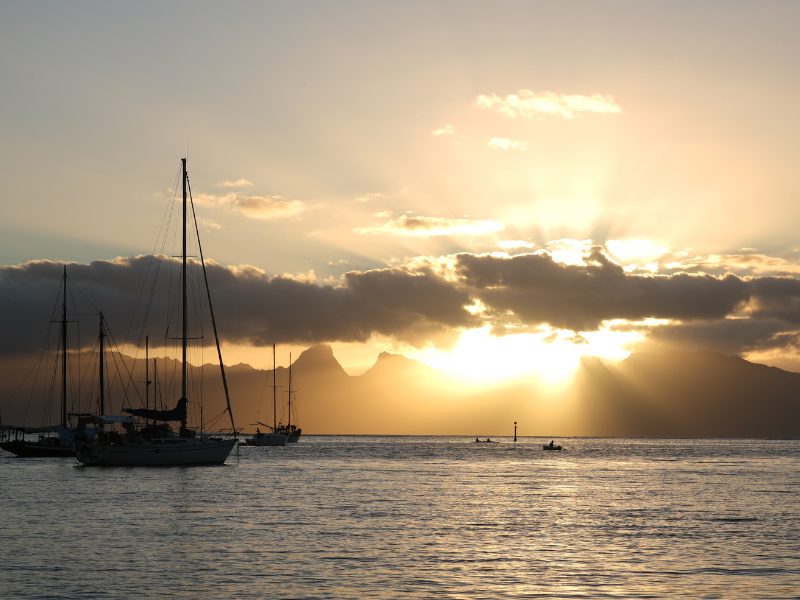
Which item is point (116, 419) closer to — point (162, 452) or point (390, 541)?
point (162, 452)

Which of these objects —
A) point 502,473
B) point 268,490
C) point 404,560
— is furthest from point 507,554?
point 502,473

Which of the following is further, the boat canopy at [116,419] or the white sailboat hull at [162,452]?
the boat canopy at [116,419]

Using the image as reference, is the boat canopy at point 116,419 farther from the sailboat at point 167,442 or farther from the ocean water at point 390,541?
the ocean water at point 390,541

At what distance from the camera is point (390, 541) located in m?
48.2

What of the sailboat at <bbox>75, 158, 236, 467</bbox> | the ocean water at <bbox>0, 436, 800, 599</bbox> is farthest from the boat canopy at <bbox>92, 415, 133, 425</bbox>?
the ocean water at <bbox>0, 436, 800, 599</bbox>

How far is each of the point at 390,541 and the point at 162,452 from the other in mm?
55119

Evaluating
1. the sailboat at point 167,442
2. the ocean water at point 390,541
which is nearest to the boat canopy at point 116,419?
the sailboat at point 167,442

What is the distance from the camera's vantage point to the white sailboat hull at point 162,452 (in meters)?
97.7

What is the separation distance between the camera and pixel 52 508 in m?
65.8

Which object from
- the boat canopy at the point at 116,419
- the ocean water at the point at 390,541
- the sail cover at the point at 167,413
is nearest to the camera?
the ocean water at the point at 390,541

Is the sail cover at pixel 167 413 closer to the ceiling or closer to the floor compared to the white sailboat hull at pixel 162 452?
closer to the ceiling

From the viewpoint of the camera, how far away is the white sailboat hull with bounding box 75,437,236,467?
97.7 metres

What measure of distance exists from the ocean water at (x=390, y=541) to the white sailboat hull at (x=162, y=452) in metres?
6.46

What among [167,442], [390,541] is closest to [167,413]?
[167,442]
